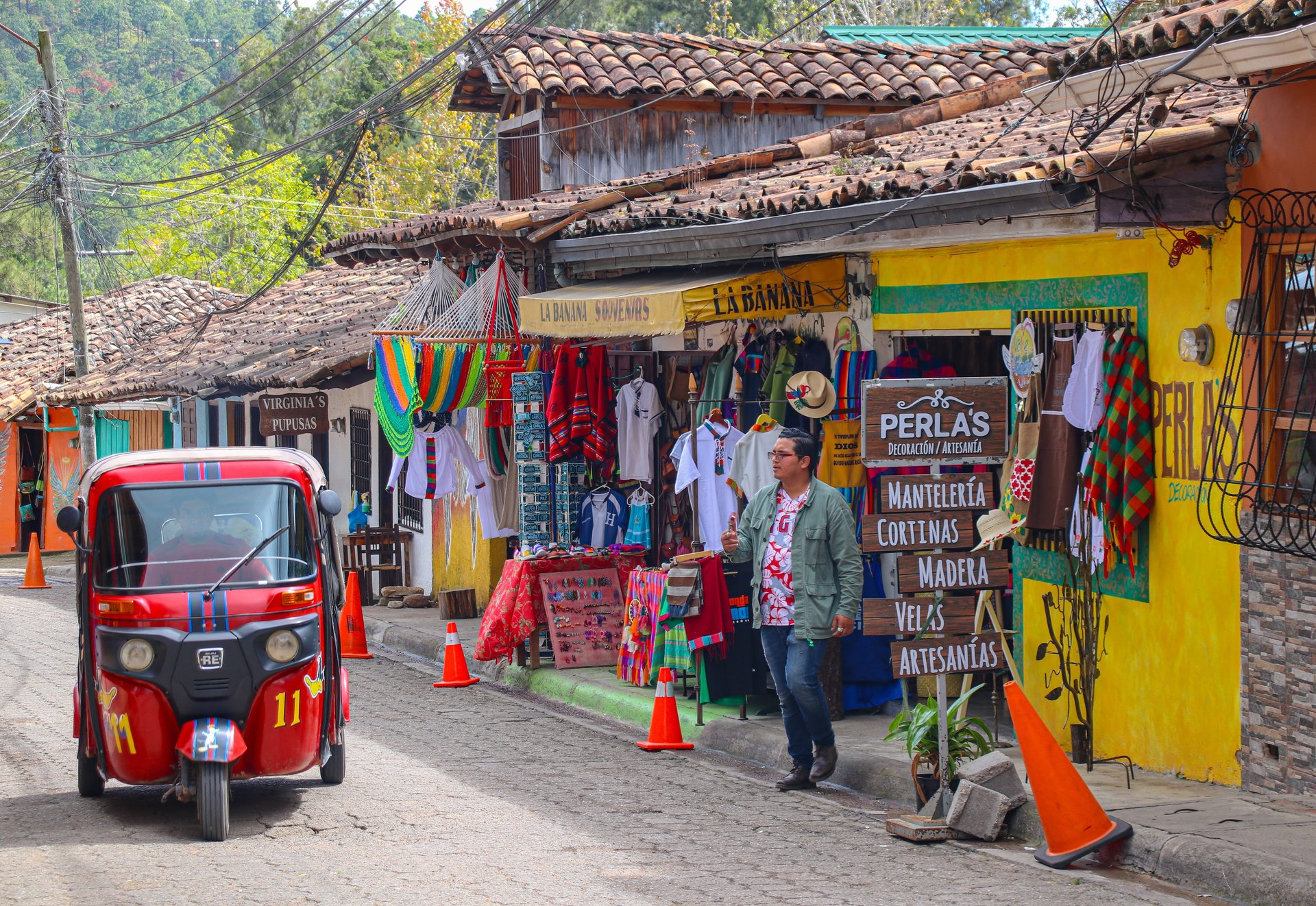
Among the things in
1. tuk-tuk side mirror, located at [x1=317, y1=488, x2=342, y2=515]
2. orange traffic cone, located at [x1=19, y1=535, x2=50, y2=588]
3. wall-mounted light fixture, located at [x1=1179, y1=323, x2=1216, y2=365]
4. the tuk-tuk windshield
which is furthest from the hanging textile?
orange traffic cone, located at [x1=19, y1=535, x2=50, y2=588]

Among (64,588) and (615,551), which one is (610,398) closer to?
(615,551)

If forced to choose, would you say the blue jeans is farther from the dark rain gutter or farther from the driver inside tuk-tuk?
the driver inside tuk-tuk

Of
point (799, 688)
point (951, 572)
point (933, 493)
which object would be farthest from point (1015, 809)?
point (933, 493)

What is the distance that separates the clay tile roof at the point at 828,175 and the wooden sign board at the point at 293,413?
308 centimetres

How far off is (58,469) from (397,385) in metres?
20.0

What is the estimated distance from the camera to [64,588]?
2394 centimetres

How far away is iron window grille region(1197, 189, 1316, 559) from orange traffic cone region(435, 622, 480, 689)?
22.8ft

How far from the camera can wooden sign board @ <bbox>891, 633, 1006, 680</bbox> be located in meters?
7.53

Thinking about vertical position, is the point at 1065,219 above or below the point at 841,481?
above

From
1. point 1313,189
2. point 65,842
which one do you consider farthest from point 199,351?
point 1313,189

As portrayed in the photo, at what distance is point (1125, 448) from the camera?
806 cm

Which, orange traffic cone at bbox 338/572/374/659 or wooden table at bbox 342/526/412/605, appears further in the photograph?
wooden table at bbox 342/526/412/605

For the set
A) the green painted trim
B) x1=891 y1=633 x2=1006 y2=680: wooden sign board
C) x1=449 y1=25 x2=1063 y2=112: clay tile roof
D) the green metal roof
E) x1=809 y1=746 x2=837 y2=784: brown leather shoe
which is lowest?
x1=809 y1=746 x2=837 y2=784: brown leather shoe

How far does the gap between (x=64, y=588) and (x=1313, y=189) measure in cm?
2117
